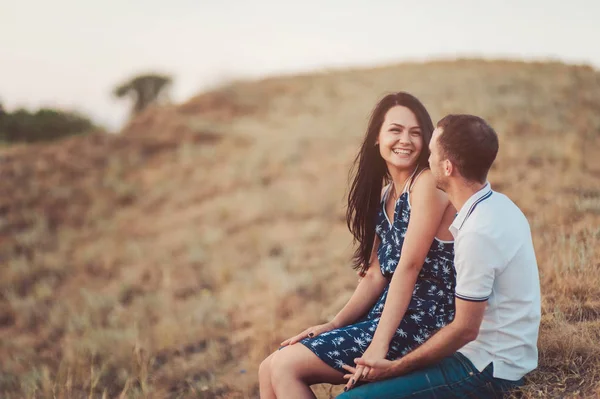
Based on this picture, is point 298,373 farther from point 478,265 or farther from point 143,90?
point 143,90

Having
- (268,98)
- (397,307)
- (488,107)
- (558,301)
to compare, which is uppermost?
(268,98)

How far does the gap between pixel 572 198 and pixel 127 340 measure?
603cm

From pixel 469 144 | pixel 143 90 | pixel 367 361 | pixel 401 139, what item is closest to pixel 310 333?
pixel 367 361

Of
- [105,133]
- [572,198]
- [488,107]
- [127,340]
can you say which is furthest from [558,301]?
[105,133]

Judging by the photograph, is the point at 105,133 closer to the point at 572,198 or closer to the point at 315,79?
the point at 315,79

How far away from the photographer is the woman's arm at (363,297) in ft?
10.1

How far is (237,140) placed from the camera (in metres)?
18.1

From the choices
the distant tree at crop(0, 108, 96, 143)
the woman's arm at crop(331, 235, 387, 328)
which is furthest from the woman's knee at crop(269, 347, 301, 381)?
the distant tree at crop(0, 108, 96, 143)

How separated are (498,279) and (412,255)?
1.43 ft

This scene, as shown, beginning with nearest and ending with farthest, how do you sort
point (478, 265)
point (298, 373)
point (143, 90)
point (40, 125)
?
point (478, 265) < point (298, 373) < point (40, 125) < point (143, 90)

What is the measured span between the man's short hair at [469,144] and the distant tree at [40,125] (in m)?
19.4

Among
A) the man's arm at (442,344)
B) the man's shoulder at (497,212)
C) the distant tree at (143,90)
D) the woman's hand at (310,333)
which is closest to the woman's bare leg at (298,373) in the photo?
the man's arm at (442,344)

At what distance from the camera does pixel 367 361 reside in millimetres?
2461

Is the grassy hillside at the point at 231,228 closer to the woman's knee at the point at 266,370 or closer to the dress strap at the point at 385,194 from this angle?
the woman's knee at the point at 266,370
